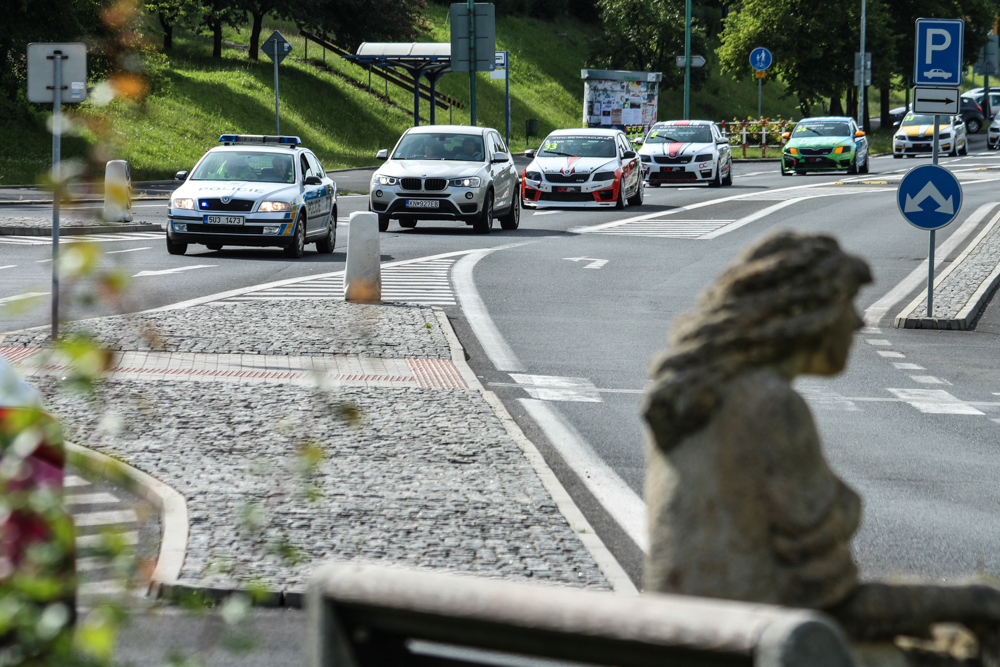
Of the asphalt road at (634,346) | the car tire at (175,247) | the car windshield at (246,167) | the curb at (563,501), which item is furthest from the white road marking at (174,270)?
the curb at (563,501)

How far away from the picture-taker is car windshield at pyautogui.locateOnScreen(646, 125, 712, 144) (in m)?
41.0

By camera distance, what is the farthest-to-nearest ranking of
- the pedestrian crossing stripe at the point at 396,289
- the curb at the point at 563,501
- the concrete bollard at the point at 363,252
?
the pedestrian crossing stripe at the point at 396,289 → the concrete bollard at the point at 363,252 → the curb at the point at 563,501

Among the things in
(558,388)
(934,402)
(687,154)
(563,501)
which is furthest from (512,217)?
(563,501)

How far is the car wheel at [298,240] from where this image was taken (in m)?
22.4

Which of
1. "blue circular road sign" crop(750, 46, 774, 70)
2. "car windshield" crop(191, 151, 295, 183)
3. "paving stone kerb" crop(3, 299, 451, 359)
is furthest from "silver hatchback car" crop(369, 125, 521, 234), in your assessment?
"blue circular road sign" crop(750, 46, 774, 70)

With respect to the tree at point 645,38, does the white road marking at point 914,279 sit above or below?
below

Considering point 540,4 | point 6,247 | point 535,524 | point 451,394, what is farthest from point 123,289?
point 540,4

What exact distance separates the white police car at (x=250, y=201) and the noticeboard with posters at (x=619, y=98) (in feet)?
122

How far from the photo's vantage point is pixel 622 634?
242 centimetres

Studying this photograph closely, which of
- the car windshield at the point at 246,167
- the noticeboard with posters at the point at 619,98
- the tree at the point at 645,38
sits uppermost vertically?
the tree at the point at 645,38

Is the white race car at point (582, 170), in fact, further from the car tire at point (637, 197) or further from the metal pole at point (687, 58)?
the metal pole at point (687, 58)

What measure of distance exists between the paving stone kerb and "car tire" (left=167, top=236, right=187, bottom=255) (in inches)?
248

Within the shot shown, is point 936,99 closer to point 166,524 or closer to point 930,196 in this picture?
point 930,196

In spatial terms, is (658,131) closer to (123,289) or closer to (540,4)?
(123,289)
